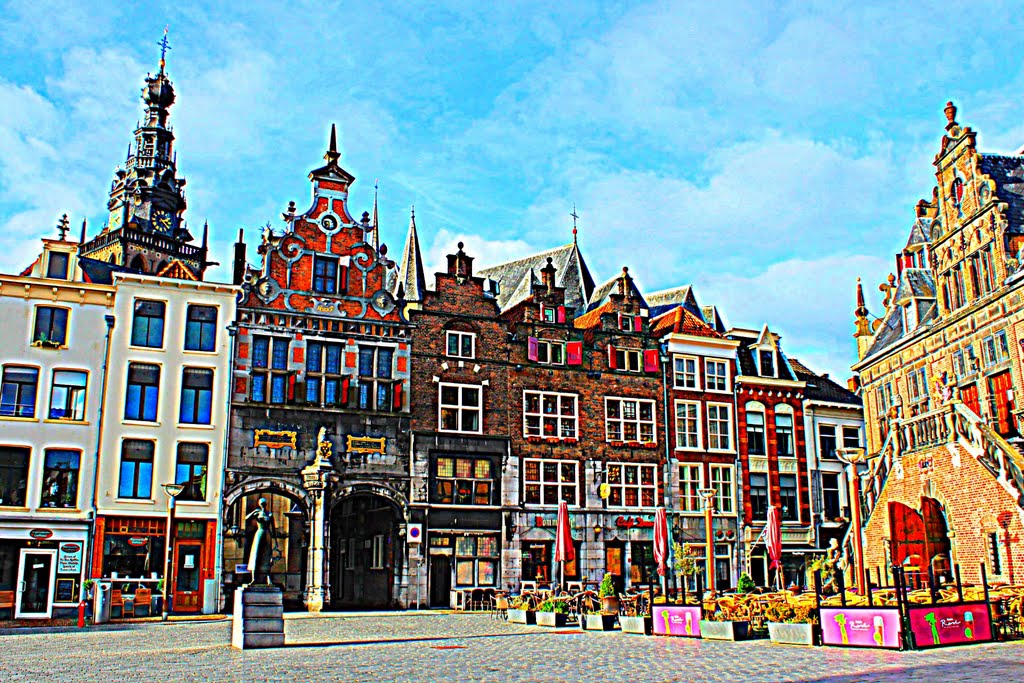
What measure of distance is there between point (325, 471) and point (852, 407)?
980 inches

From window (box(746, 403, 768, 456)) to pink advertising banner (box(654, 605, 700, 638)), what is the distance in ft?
75.4

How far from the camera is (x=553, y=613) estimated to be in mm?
24562

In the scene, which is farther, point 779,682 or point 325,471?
point 325,471

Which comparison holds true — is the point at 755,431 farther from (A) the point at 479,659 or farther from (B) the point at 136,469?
(A) the point at 479,659

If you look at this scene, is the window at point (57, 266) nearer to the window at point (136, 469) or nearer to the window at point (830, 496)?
the window at point (136, 469)

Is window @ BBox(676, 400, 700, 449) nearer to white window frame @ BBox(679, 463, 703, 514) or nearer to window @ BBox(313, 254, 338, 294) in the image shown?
white window frame @ BBox(679, 463, 703, 514)

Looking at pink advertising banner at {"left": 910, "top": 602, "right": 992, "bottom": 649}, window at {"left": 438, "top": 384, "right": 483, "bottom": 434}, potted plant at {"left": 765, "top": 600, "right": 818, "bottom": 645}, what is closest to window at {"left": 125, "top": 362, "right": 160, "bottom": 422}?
window at {"left": 438, "top": 384, "right": 483, "bottom": 434}

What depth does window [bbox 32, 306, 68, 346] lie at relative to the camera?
34.5 metres

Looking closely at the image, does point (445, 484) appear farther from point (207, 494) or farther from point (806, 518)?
point (806, 518)

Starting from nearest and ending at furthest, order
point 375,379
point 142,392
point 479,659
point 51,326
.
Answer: point 479,659
point 51,326
point 142,392
point 375,379

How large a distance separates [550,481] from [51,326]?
19.5 metres

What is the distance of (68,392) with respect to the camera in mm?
34406

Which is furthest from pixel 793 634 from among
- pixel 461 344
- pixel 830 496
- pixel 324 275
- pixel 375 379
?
pixel 830 496

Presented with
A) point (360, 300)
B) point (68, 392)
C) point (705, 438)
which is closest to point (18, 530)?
point (68, 392)
